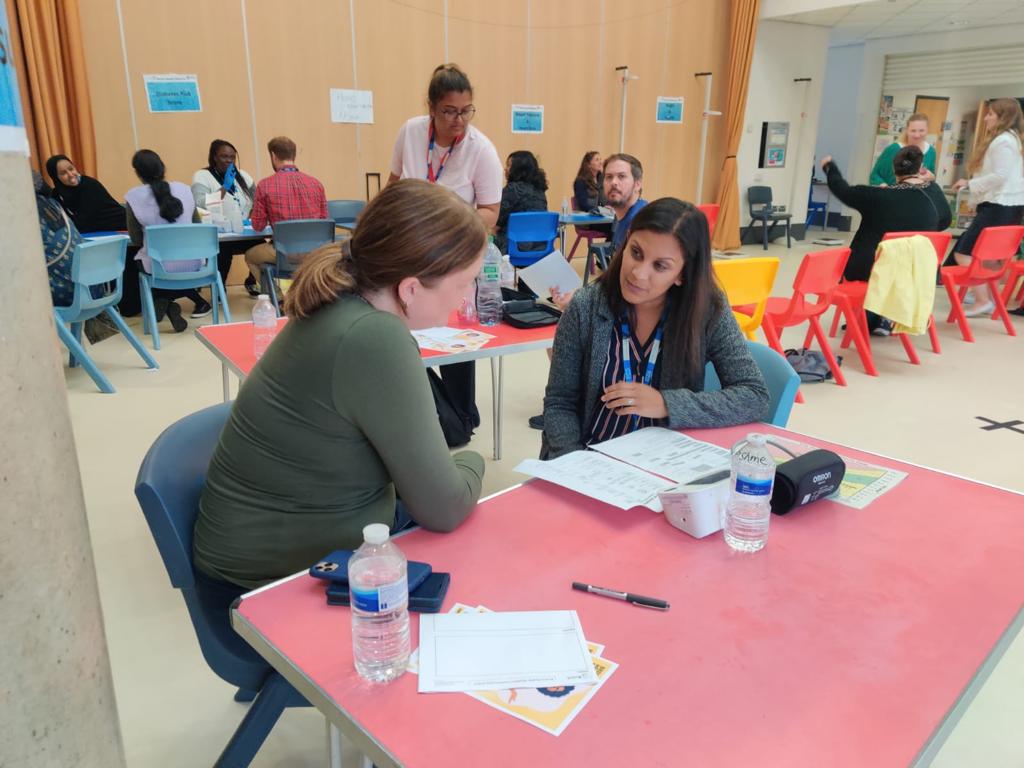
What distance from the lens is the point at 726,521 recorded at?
1254 millimetres

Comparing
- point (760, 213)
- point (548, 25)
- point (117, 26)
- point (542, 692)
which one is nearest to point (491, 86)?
point (548, 25)

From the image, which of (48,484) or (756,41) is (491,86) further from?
(48,484)

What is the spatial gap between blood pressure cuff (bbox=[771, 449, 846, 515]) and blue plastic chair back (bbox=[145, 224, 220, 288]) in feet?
14.6

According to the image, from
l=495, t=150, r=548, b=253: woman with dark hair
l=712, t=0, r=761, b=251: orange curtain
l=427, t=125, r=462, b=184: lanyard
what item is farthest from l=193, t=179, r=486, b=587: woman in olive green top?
l=712, t=0, r=761, b=251: orange curtain

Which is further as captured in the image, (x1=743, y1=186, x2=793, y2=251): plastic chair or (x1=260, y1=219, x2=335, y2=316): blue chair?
(x1=743, y1=186, x2=793, y2=251): plastic chair

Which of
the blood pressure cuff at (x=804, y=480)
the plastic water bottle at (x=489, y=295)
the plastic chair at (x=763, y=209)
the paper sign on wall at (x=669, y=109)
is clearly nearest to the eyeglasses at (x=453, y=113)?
the plastic water bottle at (x=489, y=295)

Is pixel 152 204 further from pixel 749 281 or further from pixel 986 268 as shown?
pixel 986 268

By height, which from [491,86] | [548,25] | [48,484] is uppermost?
[548,25]

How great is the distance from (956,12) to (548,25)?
4871mm

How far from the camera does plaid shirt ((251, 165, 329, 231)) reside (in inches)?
203

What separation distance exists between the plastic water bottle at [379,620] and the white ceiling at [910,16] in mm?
9464

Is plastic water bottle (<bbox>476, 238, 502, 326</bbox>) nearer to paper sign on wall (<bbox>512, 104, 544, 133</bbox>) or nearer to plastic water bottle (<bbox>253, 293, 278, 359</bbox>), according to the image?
plastic water bottle (<bbox>253, 293, 278, 359</bbox>)

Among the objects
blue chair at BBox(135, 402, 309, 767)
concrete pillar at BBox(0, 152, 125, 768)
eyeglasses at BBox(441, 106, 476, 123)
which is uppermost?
eyeglasses at BBox(441, 106, 476, 123)

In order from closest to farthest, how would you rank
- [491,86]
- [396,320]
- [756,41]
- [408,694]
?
1. [408,694]
2. [396,320]
3. [491,86]
4. [756,41]
